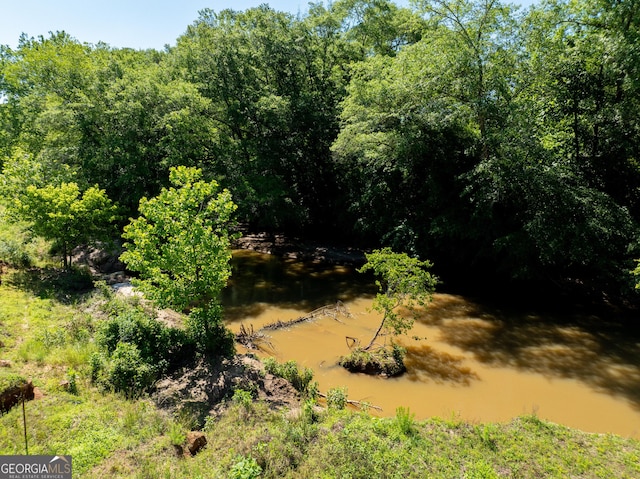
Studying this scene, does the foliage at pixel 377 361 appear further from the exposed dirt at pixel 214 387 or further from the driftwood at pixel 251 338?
the driftwood at pixel 251 338

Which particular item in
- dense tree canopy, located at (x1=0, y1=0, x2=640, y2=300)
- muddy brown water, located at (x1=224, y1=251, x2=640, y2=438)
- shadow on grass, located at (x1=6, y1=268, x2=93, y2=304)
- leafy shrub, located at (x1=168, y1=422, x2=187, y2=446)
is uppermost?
dense tree canopy, located at (x1=0, y1=0, x2=640, y2=300)

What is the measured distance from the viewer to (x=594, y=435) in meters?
7.42

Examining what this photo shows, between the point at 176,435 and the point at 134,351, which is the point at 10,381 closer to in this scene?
the point at 134,351

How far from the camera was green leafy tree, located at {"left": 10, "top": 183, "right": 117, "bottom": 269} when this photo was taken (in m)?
12.2

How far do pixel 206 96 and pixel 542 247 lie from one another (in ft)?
61.6

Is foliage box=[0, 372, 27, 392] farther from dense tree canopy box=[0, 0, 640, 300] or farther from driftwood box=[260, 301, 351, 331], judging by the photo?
dense tree canopy box=[0, 0, 640, 300]

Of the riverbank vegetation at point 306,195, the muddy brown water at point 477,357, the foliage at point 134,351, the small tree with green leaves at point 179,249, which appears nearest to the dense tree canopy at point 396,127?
the riverbank vegetation at point 306,195

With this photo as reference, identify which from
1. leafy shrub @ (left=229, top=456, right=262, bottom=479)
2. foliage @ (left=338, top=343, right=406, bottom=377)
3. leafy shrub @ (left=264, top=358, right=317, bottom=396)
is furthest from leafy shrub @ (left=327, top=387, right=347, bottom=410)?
leafy shrub @ (left=229, top=456, right=262, bottom=479)

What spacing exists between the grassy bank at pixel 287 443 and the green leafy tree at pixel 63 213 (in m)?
5.84

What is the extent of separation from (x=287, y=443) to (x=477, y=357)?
7537 millimetres

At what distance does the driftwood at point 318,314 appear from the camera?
13.1 metres

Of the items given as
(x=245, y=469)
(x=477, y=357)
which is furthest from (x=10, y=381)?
(x=477, y=357)

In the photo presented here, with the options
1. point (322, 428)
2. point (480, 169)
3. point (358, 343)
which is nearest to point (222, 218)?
point (322, 428)

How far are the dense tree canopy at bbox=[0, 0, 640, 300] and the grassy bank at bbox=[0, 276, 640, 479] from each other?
27.4ft
